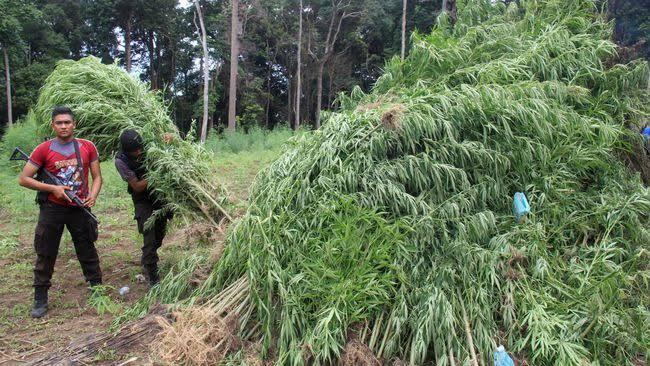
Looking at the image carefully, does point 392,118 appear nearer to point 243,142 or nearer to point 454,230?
point 454,230

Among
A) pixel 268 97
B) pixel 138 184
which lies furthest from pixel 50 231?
pixel 268 97

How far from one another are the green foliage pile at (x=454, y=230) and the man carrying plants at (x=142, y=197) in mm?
1191

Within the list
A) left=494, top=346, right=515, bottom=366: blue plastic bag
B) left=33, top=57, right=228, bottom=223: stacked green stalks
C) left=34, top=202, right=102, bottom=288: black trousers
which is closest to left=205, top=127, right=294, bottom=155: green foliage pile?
left=33, top=57, right=228, bottom=223: stacked green stalks

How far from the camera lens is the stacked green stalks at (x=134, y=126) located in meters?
4.52

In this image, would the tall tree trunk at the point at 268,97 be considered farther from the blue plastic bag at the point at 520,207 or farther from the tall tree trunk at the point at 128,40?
the blue plastic bag at the point at 520,207

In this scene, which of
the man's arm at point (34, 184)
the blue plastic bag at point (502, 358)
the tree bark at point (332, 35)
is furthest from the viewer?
the tree bark at point (332, 35)

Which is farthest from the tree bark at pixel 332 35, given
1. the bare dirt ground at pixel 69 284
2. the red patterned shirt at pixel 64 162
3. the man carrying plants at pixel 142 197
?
the red patterned shirt at pixel 64 162

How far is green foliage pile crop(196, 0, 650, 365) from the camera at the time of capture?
3.03 m

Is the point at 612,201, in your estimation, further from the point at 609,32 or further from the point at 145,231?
the point at 145,231

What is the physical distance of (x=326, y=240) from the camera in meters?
3.30

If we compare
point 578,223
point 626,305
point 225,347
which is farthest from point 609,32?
point 225,347

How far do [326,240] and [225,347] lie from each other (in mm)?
969

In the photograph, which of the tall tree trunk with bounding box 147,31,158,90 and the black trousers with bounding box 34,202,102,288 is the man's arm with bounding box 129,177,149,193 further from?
the tall tree trunk with bounding box 147,31,158,90

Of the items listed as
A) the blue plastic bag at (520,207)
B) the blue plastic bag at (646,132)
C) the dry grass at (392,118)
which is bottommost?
the blue plastic bag at (520,207)
